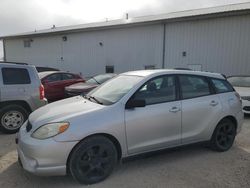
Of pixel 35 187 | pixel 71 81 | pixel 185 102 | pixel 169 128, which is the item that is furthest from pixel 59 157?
pixel 71 81

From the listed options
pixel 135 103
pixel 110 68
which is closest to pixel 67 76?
pixel 110 68

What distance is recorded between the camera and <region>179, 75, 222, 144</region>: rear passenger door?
4680 millimetres

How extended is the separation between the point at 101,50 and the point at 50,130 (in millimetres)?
16375

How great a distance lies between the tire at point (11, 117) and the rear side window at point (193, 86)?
414 centimetres

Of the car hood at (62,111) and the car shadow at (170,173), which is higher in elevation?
the car hood at (62,111)

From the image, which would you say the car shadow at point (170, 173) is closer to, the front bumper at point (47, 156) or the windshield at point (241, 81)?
the front bumper at point (47, 156)

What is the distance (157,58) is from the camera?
16406 mm

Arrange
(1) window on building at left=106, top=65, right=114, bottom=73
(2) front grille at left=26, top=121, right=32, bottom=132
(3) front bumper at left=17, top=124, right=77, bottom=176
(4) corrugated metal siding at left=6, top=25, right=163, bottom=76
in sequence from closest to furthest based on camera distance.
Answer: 1. (3) front bumper at left=17, top=124, right=77, bottom=176
2. (2) front grille at left=26, top=121, right=32, bottom=132
3. (4) corrugated metal siding at left=6, top=25, right=163, bottom=76
4. (1) window on building at left=106, top=65, right=114, bottom=73

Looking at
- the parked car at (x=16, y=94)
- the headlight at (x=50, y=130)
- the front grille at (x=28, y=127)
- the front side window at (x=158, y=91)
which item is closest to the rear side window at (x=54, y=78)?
the parked car at (x=16, y=94)

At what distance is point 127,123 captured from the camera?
4.02 metres

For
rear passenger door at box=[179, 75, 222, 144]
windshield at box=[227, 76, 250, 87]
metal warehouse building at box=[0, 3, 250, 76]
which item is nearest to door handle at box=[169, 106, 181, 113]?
rear passenger door at box=[179, 75, 222, 144]

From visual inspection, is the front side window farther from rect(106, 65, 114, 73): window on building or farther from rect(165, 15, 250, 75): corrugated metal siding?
rect(106, 65, 114, 73): window on building

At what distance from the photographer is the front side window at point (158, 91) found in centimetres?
433

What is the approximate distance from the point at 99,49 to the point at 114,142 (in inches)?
641
